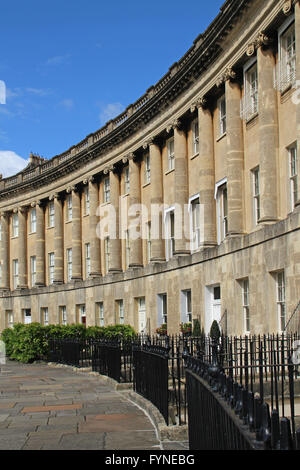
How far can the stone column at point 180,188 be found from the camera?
94.6ft

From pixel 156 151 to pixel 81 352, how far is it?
1244 centimetres

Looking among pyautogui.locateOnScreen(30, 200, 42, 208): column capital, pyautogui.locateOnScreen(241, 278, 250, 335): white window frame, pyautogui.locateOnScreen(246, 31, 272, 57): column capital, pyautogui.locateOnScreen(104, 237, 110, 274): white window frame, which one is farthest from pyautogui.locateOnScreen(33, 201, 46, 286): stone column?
pyautogui.locateOnScreen(246, 31, 272, 57): column capital

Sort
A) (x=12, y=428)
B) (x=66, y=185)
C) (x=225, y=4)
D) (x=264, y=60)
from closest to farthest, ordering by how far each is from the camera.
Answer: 1. (x=12, y=428)
2. (x=264, y=60)
3. (x=225, y=4)
4. (x=66, y=185)

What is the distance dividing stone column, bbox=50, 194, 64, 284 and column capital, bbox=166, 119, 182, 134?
1656 cm

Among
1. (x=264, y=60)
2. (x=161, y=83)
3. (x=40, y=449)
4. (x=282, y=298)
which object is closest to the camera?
(x=40, y=449)

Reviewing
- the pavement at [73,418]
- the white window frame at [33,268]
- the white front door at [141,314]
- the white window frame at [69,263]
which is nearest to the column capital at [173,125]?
the white front door at [141,314]

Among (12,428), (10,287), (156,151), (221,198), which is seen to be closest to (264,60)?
A: (221,198)

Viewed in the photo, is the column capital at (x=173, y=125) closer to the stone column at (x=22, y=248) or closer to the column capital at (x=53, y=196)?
the column capital at (x=53, y=196)

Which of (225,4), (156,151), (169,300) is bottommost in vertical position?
(169,300)

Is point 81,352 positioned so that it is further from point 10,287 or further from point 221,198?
point 10,287

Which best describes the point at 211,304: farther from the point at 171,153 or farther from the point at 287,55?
the point at 287,55

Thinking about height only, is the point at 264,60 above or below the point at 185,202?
above

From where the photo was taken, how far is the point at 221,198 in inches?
1014

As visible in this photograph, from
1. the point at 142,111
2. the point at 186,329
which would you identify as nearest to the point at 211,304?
the point at 186,329
